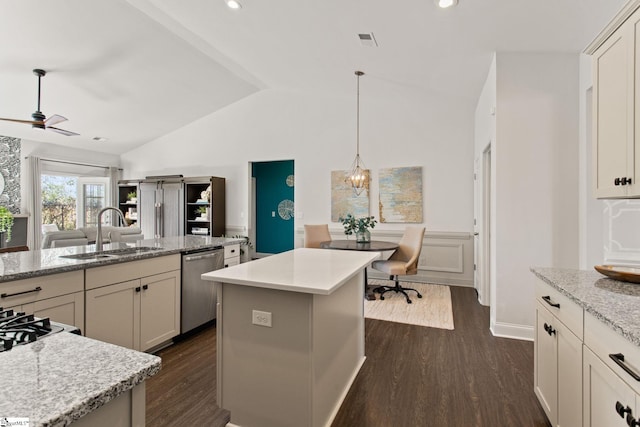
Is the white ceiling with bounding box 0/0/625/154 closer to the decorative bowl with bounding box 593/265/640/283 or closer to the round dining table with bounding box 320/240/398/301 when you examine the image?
the decorative bowl with bounding box 593/265/640/283

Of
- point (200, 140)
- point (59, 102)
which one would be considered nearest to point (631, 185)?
point (59, 102)

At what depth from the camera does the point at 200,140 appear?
22.2 ft

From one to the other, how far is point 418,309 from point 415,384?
168 centimetres

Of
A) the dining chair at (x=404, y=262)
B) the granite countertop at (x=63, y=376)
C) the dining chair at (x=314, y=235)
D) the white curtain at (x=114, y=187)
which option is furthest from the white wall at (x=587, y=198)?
the white curtain at (x=114, y=187)

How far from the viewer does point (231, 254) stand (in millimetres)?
3475

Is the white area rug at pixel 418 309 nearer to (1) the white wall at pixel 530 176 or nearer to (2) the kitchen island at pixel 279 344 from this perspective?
(1) the white wall at pixel 530 176

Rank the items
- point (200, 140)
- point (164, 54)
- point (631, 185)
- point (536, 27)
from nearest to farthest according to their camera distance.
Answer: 1. point (631, 185)
2. point (536, 27)
3. point (164, 54)
4. point (200, 140)

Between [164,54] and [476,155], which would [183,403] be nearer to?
[164,54]

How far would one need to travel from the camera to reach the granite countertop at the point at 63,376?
557 millimetres

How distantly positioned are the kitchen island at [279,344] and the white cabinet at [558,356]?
1.04m

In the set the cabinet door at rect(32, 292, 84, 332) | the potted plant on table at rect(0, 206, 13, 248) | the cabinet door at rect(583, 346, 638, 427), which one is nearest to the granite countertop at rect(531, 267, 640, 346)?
the cabinet door at rect(583, 346, 638, 427)

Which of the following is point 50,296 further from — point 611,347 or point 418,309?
point 418,309

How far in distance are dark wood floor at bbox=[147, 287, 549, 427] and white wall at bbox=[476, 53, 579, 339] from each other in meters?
0.54

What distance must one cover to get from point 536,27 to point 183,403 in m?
3.83
